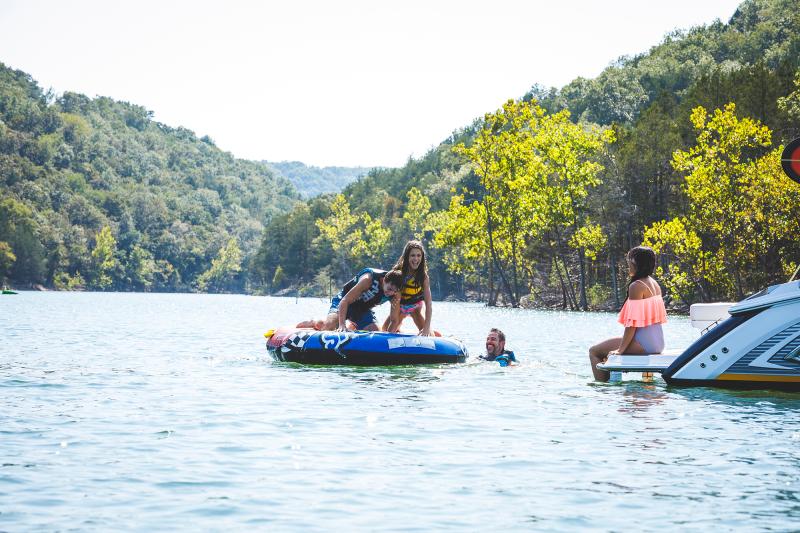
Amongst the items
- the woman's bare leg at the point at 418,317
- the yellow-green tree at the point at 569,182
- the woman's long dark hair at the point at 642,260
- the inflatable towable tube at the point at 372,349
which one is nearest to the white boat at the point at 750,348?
the woman's long dark hair at the point at 642,260

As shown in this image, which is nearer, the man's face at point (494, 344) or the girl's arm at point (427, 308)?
the girl's arm at point (427, 308)

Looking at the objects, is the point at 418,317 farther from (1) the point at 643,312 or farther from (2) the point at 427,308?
(1) the point at 643,312

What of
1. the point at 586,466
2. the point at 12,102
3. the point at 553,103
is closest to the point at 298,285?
the point at 553,103

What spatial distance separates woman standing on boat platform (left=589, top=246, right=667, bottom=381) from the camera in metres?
12.3

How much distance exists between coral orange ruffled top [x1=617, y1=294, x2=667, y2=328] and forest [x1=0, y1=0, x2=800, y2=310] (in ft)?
94.4

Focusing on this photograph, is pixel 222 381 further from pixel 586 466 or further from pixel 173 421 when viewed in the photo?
pixel 586 466

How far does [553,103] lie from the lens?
A: 113875 mm

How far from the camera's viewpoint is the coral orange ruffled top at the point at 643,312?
40.7ft

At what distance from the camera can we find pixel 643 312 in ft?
40.7

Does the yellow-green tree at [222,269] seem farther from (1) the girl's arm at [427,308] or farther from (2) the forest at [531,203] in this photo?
(1) the girl's arm at [427,308]

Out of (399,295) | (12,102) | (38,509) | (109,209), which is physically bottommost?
(38,509)

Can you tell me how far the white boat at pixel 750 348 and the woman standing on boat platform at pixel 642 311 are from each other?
1.59ft

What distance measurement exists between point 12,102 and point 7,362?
17216cm

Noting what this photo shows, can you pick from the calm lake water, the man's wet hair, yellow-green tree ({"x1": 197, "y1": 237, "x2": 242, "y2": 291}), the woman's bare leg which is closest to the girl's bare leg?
the calm lake water
